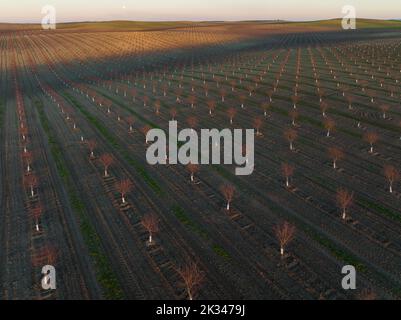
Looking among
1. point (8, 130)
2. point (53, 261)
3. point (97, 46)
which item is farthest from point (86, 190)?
point (97, 46)

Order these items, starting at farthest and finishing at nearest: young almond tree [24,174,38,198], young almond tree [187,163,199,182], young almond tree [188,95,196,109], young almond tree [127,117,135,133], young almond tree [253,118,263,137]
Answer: young almond tree [188,95,196,109] < young almond tree [127,117,135,133] < young almond tree [253,118,263,137] < young almond tree [187,163,199,182] < young almond tree [24,174,38,198]

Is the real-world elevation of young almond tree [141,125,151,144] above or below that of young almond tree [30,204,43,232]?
above

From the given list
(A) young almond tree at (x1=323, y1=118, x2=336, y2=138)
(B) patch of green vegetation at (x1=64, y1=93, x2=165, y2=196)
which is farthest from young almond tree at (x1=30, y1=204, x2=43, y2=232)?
(A) young almond tree at (x1=323, y1=118, x2=336, y2=138)

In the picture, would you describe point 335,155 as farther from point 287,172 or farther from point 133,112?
point 133,112

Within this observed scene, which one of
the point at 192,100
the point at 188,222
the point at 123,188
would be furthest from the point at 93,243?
the point at 192,100

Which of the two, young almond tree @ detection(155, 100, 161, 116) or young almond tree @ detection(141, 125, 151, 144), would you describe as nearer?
young almond tree @ detection(141, 125, 151, 144)

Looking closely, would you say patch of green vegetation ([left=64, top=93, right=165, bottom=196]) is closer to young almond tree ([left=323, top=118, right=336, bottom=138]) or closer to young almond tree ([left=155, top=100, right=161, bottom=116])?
young almond tree ([left=155, top=100, right=161, bottom=116])

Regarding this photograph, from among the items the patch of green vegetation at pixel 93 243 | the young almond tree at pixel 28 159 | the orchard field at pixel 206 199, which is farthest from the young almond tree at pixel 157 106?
the young almond tree at pixel 28 159
